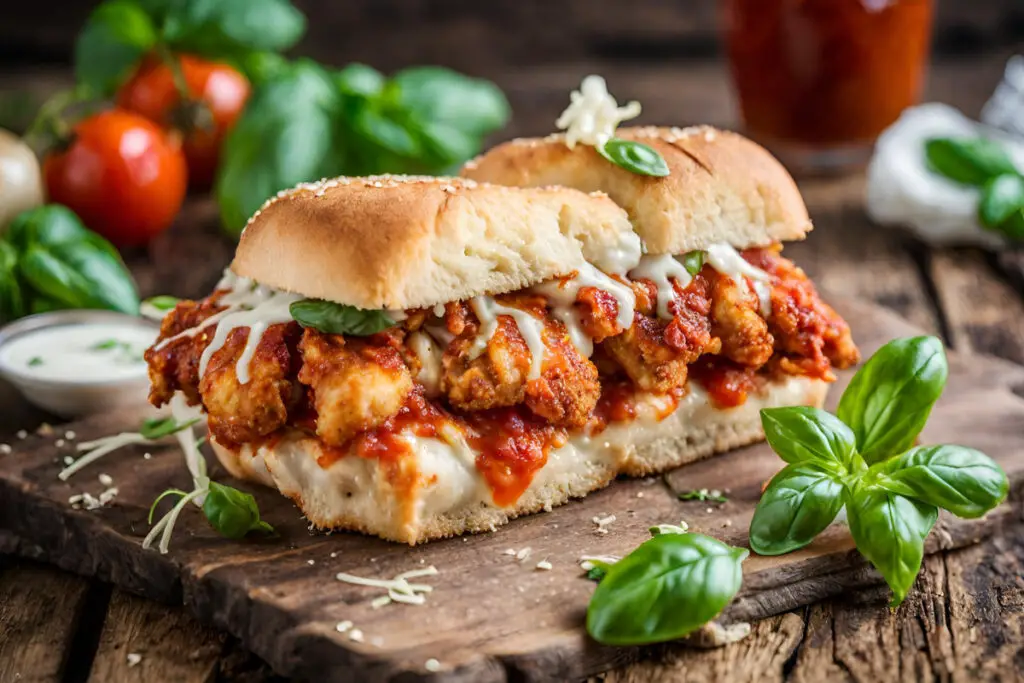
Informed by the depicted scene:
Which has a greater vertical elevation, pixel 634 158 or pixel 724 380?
pixel 634 158

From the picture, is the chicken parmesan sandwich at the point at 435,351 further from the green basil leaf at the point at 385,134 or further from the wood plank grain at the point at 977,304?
the green basil leaf at the point at 385,134

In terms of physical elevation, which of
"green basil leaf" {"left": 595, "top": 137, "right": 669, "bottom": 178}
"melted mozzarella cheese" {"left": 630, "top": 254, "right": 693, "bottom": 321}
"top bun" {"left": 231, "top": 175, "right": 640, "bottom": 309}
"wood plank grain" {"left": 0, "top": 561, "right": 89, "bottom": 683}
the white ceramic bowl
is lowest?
"wood plank grain" {"left": 0, "top": 561, "right": 89, "bottom": 683}

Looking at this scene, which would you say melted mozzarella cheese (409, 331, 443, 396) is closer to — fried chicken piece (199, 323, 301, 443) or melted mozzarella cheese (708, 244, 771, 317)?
fried chicken piece (199, 323, 301, 443)

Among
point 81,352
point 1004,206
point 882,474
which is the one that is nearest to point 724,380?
point 882,474

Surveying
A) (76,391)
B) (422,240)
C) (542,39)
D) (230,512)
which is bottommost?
(76,391)

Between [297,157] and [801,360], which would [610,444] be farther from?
[297,157]

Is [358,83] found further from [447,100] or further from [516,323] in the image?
[516,323]

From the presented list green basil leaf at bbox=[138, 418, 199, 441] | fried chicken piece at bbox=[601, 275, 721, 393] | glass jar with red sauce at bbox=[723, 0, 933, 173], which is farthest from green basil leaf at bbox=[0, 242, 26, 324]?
glass jar with red sauce at bbox=[723, 0, 933, 173]

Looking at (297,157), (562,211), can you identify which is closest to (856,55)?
(297,157)
